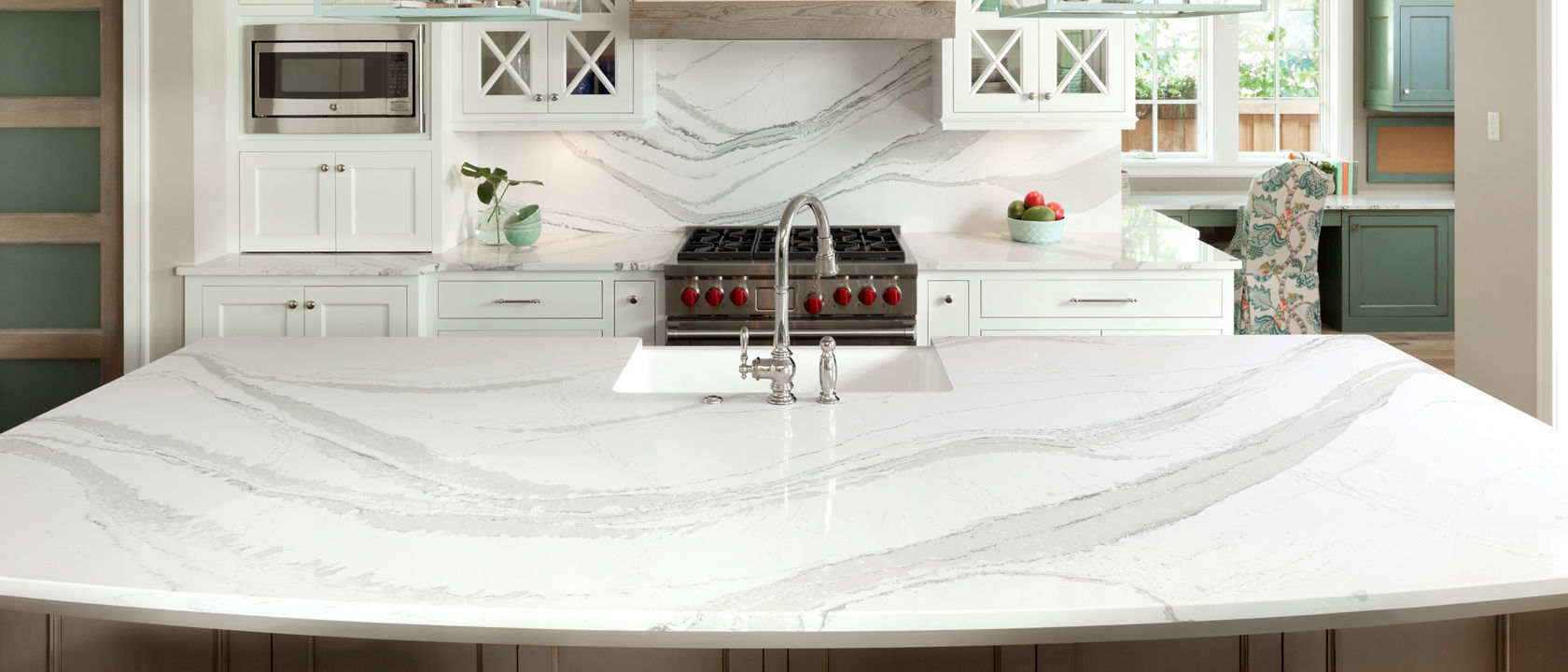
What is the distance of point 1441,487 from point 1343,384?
0.60 meters

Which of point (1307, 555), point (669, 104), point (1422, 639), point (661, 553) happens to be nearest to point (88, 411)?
point (661, 553)

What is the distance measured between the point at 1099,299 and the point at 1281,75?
4.25 m

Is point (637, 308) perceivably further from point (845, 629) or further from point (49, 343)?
point (845, 629)

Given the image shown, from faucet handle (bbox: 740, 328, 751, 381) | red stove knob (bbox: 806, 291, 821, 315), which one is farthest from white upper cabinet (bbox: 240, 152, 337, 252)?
faucet handle (bbox: 740, 328, 751, 381)

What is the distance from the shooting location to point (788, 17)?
3.78 metres

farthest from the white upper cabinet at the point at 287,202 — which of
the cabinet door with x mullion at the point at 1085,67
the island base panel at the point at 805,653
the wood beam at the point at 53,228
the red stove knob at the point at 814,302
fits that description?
the island base panel at the point at 805,653

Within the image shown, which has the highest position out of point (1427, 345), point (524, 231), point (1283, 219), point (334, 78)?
point (334, 78)

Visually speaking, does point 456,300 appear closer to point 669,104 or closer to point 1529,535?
point 669,104

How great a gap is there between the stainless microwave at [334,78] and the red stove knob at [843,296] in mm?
1353

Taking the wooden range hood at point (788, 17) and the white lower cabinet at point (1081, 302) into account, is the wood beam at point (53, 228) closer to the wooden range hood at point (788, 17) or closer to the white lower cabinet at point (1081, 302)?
the wooden range hood at point (788, 17)

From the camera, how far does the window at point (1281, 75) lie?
726cm

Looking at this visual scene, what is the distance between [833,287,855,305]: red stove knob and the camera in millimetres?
3691

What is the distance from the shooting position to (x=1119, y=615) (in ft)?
3.96

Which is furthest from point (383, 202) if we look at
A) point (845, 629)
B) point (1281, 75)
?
point (1281, 75)
